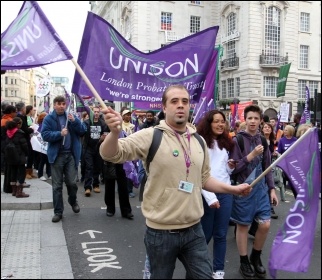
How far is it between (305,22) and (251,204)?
110 ft

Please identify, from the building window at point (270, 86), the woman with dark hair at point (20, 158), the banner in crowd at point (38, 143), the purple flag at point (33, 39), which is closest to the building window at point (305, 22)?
the building window at point (270, 86)

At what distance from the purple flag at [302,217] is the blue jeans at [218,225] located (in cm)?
125

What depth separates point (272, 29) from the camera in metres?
28.2

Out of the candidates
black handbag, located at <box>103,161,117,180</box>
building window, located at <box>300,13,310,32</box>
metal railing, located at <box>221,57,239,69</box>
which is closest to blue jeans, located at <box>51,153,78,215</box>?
black handbag, located at <box>103,161,117,180</box>

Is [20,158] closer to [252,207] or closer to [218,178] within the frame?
[218,178]

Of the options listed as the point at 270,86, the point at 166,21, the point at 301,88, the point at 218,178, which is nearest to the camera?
the point at 218,178

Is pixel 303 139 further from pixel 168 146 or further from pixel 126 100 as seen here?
pixel 126 100

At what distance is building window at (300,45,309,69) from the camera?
35.6m

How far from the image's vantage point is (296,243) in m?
2.41

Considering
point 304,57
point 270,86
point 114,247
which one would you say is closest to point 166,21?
point 114,247

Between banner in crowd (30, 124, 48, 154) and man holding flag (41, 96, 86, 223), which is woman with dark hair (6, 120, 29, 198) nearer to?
banner in crowd (30, 124, 48, 154)


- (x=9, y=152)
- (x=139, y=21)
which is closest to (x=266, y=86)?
(x=139, y=21)

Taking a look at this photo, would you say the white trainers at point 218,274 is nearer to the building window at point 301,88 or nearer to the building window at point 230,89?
the building window at point 230,89

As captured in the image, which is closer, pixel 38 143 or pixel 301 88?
pixel 38 143
